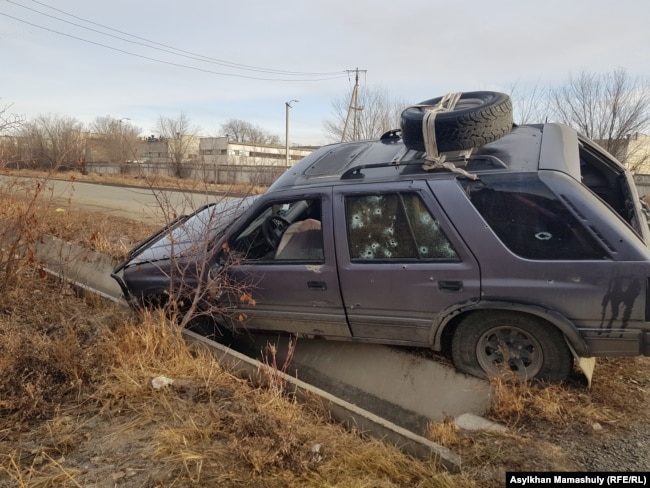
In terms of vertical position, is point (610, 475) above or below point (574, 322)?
below

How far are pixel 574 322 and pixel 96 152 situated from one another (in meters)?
52.3

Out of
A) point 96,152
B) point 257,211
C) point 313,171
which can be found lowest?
point 257,211

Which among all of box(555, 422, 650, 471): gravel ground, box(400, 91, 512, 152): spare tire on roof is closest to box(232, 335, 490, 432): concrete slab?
box(555, 422, 650, 471): gravel ground

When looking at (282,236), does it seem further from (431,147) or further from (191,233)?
(431,147)

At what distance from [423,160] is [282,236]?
1405 millimetres

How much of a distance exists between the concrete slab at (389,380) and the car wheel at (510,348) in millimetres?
168

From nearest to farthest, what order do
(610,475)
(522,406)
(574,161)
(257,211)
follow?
1. (610,475)
2. (522,406)
3. (574,161)
4. (257,211)

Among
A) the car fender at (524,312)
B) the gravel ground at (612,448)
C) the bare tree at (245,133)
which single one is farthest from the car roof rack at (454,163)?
the bare tree at (245,133)

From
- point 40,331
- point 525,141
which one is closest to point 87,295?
point 40,331

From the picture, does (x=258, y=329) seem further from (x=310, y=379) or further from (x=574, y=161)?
(x=574, y=161)

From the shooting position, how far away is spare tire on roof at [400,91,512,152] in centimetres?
316

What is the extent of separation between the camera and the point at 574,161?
10.3 ft

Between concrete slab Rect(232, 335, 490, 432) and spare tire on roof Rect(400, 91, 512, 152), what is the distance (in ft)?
5.66

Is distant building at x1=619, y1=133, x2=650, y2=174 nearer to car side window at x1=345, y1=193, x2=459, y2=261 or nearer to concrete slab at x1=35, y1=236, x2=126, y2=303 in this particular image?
car side window at x1=345, y1=193, x2=459, y2=261
